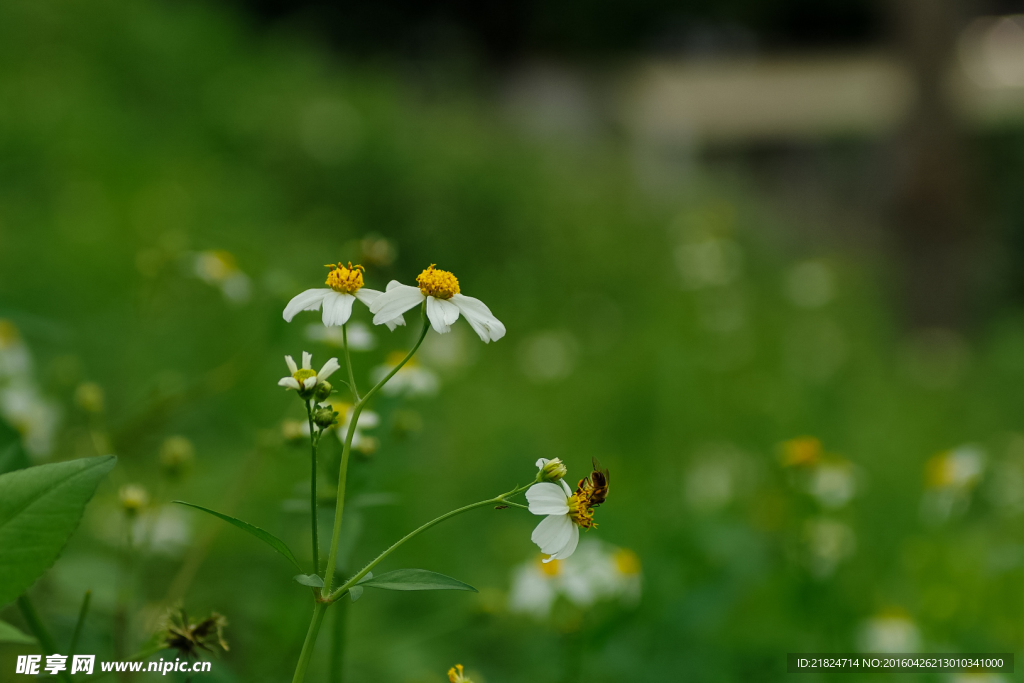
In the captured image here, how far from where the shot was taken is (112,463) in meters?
0.51

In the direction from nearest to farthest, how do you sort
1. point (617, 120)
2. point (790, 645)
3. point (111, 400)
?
point (790, 645)
point (111, 400)
point (617, 120)

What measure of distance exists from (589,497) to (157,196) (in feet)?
7.70

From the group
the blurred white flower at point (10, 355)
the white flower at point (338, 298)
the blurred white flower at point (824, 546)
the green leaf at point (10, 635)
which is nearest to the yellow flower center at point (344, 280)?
the white flower at point (338, 298)

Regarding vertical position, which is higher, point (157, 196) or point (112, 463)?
point (157, 196)

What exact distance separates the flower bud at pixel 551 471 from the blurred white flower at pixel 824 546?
30.3 inches

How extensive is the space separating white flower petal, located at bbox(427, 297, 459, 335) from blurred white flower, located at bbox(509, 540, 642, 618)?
533 millimetres

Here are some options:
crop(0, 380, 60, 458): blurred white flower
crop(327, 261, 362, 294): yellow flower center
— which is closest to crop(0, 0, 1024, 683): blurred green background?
crop(0, 380, 60, 458): blurred white flower

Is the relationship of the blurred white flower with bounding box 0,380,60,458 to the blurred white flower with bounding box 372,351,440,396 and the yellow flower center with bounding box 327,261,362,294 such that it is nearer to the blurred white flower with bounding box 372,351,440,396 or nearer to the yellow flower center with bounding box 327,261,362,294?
the blurred white flower with bounding box 372,351,440,396

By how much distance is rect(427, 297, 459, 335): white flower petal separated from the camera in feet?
1.67

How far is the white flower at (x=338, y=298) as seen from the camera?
53 cm

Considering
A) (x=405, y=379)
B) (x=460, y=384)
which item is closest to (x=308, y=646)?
(x=405, y=379)

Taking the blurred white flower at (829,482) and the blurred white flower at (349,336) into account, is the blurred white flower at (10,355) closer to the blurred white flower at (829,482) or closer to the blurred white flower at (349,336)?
the blurred white flower at (349,336)

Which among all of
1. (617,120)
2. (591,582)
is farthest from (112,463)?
(617,120)

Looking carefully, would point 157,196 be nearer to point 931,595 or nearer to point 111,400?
point 111,400
